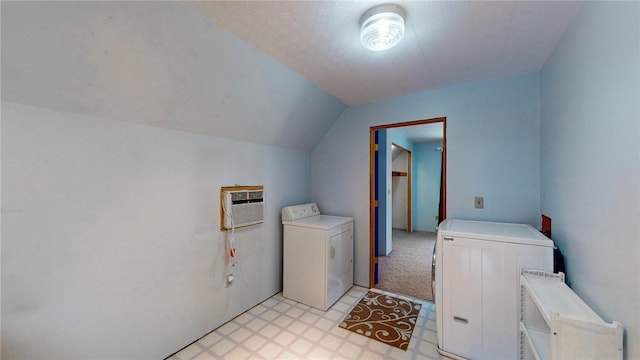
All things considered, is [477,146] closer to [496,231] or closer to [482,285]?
[496,231]

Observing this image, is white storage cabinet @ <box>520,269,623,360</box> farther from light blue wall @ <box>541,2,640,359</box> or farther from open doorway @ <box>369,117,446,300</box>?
open doorway @ <box>369,117,446,300</box>

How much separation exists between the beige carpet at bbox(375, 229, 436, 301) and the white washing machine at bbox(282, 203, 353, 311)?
2.05 ft

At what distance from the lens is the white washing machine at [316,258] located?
2.39m

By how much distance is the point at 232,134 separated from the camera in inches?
85.9

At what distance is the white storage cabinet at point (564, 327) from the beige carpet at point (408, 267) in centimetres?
135

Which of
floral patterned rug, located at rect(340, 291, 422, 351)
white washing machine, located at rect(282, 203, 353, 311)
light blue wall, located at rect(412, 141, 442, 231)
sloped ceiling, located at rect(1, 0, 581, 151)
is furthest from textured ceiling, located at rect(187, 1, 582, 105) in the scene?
light blue wall, located at rect(412, 141, 442, 231)

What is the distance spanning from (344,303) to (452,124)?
7.07ft

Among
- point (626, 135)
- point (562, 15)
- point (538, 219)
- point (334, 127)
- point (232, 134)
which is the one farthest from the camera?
point (334, 127)

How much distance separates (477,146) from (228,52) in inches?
90.6

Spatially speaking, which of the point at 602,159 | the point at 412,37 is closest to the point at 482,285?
the point at 602,159

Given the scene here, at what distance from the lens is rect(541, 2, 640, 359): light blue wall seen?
86cm

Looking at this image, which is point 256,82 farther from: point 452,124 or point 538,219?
point 538,219

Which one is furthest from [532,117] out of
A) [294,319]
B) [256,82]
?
[294,319]

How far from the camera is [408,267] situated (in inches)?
137
